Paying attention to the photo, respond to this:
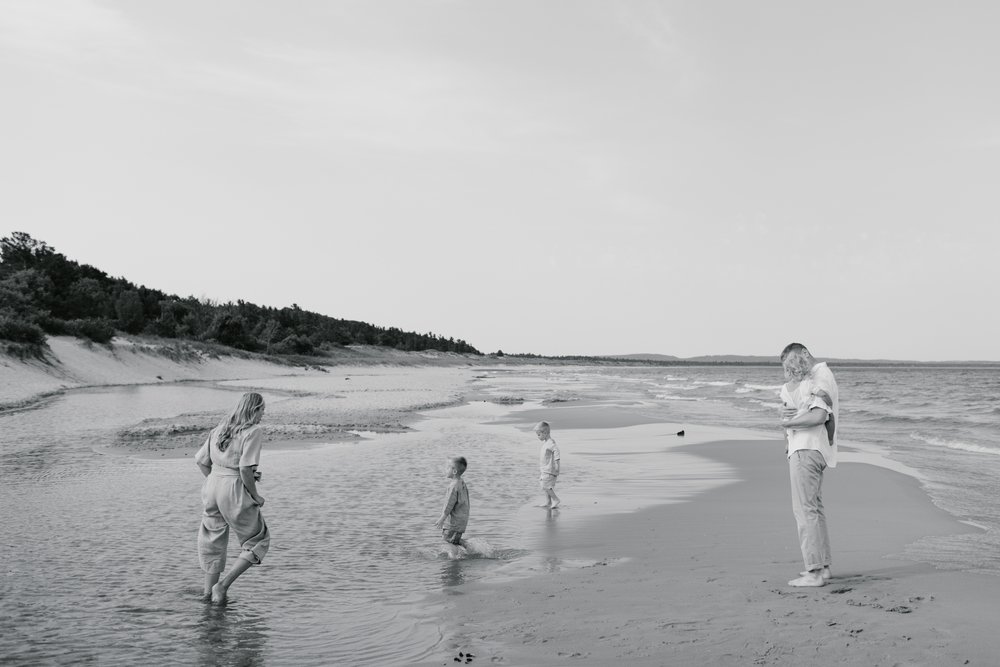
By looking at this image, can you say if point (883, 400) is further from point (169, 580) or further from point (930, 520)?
point (169, 580)

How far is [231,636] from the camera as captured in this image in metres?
5.44

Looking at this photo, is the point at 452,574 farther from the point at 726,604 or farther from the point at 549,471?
the point at 549,471

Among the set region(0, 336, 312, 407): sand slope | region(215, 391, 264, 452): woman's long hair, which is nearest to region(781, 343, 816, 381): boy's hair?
region(215, 391, 264, 452): woman's long hair

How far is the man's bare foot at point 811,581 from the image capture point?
20.7 feet

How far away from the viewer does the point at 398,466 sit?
14164 millimetres

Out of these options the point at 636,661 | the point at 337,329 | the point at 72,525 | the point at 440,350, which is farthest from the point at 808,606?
the point at 440,350

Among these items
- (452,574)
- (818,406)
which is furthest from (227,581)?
(818,406)

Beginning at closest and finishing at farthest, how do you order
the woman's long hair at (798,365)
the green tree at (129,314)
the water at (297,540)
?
the water at (297,540)
the woman's long hair at (798,365)
the green tree at (129,314)

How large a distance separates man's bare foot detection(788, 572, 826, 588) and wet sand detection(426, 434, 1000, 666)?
0.08m

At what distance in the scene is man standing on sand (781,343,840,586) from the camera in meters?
6.40

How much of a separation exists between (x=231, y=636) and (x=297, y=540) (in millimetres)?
3070

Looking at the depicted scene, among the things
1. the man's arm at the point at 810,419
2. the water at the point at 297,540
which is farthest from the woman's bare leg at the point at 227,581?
the man's arm at the point at 810,419

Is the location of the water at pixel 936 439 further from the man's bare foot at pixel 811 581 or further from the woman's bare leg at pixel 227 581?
the woman's bare leg at pixel 227 581

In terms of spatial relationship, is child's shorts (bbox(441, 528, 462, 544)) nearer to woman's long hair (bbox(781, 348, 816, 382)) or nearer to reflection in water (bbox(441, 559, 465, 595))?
reflection in water (bbox(441, 559, 465, 595))
